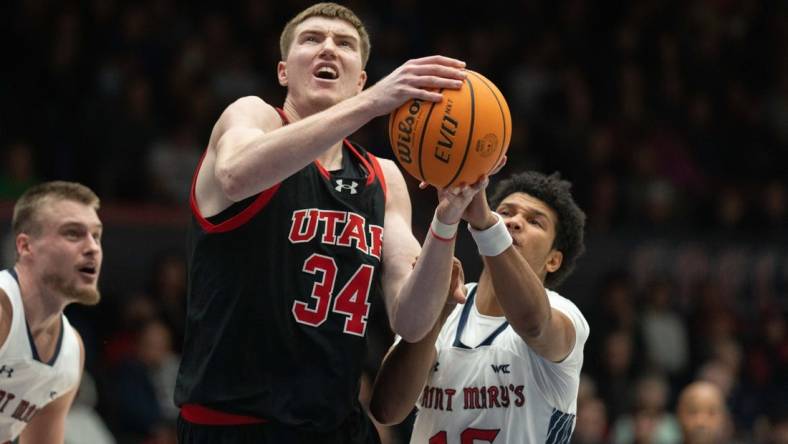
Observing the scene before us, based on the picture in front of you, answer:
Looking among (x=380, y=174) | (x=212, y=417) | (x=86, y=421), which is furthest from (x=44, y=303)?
(x=86, y=421)

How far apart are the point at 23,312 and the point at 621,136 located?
28.6 ft

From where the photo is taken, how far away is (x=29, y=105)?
1009 cm

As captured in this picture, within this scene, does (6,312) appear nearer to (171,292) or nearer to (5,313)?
(5,313)

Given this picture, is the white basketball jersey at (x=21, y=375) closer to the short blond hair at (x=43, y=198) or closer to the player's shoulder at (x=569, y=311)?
the short blond hair at (x=43, y=198)

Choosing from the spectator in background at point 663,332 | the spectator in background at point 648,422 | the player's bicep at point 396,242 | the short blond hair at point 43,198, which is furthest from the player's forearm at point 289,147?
the spectator in background at point 663,332

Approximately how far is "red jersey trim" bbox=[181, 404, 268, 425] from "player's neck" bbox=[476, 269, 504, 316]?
1200mm

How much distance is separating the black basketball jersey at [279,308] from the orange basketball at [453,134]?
489 mm

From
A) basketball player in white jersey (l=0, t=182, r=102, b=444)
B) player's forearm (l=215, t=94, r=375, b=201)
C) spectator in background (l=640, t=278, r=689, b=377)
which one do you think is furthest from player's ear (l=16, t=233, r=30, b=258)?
spectator in background (l=640, t=278, r=689, b=377)

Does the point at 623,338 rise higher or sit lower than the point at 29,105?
lower

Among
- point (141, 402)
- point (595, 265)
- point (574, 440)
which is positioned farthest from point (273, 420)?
point (595, 265)

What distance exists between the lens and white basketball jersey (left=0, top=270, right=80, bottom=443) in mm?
5434

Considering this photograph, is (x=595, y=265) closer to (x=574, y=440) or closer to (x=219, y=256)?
(x=574, y=440)

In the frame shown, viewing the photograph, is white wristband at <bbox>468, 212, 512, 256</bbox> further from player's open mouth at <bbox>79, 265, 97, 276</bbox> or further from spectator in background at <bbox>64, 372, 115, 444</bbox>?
spectator in background at <bbox>64, 372, 115, 444</bbox>

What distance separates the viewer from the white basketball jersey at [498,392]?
4867 mm
